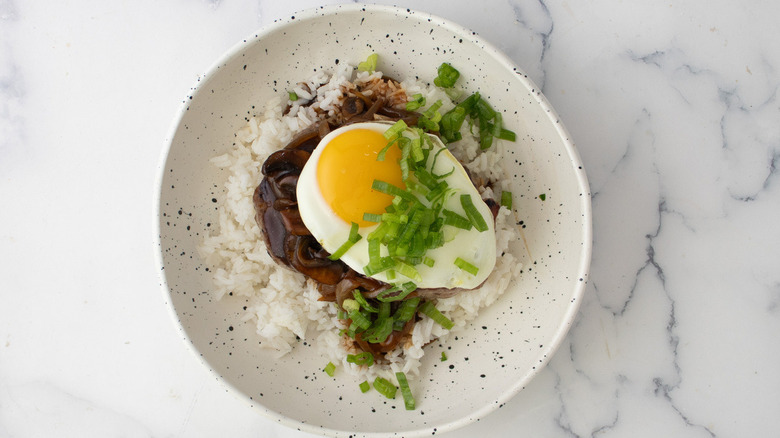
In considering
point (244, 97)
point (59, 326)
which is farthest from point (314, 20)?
point (59, 326)

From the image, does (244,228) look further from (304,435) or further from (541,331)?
(541,331)

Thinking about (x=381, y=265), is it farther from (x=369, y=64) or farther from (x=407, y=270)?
(x=369, y=64)

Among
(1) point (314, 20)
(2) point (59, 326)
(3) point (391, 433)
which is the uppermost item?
(1) point (314, 20)

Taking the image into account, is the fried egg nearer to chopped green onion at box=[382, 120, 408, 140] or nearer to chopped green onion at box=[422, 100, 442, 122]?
chopped green onion at box=[382, 120, 408, 140]

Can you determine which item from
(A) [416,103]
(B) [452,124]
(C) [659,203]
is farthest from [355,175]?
(C) [659,203]

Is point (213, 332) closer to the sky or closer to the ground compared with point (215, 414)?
closer to the sky

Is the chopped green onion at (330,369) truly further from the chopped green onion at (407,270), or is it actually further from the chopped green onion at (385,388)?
the chopped green onion at (407,270)

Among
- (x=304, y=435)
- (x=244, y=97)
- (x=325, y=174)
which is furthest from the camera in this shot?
(x=304, y=435)

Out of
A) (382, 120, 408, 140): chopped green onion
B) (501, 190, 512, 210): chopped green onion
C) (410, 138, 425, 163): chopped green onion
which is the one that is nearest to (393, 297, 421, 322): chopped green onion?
(501, 190, 512, 210): chopped green onion
